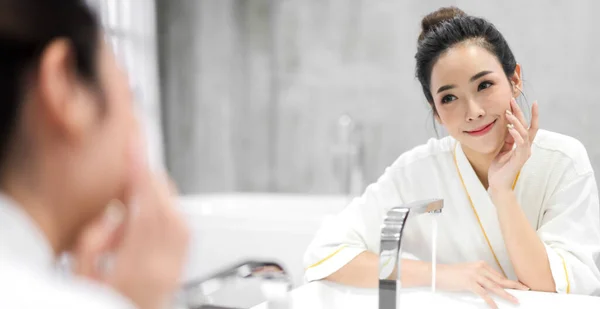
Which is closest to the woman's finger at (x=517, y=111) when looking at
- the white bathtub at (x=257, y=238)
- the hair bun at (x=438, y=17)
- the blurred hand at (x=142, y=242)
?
the hair bun at (x=438, y=17)

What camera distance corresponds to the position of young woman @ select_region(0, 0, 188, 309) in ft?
0.64

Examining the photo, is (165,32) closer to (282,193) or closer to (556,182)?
(282,193)

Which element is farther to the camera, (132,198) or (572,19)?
(572,19)

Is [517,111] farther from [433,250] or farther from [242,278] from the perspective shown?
[242,278]

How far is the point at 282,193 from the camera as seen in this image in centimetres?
215

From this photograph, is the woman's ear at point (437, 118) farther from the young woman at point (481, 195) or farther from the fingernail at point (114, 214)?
the fingernail at point (114, 214)

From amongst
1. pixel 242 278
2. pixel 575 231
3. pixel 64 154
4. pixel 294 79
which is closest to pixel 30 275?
pixel 64 154

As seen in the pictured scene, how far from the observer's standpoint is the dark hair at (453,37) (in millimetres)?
659

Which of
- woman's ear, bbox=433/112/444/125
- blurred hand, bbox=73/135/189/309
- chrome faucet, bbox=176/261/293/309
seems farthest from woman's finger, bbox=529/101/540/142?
blurred hand, bbox=73/135/189/309

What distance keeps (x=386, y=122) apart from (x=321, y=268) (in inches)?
14.9

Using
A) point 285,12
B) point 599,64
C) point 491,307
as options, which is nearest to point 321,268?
point 491,307

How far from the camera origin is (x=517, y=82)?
689 mm

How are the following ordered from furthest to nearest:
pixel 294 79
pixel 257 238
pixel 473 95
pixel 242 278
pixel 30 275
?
pixel 294 79 < pixel 257 238 < pixel 473 95 < pixel 242 278 < pixel 30 275

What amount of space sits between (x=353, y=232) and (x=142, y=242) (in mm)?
525
